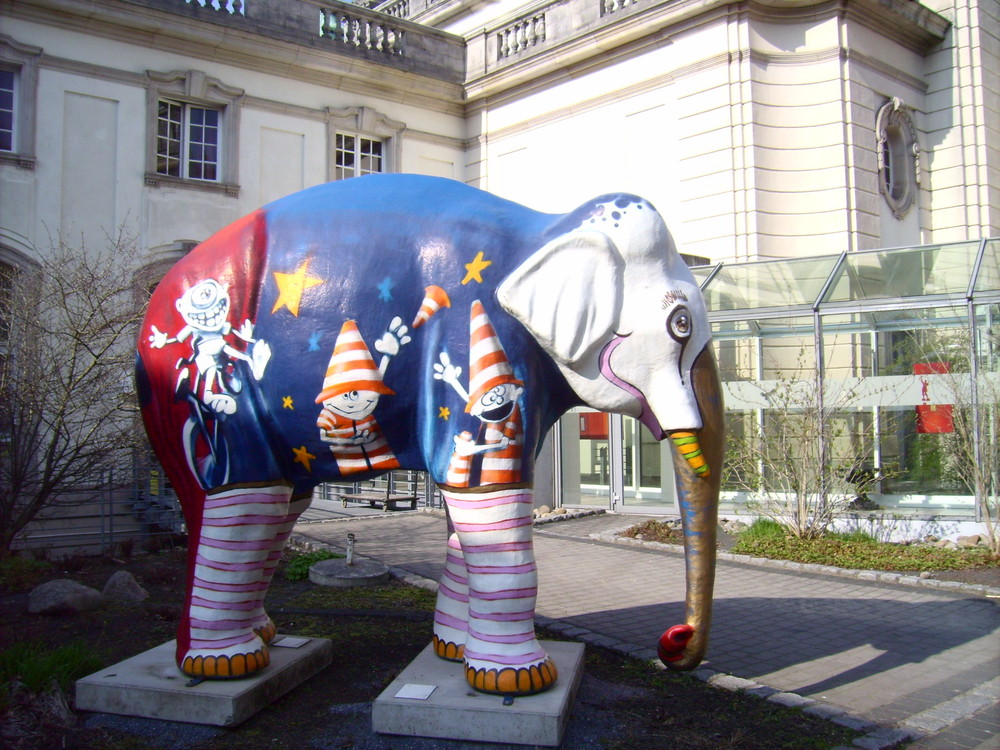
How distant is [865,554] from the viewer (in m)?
8.87

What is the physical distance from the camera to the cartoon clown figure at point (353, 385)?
3.84 m

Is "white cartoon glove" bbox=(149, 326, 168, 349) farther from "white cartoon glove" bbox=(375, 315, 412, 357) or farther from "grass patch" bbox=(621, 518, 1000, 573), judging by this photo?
"grass patch" bbox=(621, 518, 1000, 573)

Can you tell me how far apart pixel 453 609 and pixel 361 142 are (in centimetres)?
1331

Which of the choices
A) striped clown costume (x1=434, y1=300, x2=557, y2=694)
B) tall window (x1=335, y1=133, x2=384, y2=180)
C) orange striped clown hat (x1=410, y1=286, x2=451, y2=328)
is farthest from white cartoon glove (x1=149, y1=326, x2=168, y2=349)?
tall window (x1=335, y1=133, x2=384, y2=180)

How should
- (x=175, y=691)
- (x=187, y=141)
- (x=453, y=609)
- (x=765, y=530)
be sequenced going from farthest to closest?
(x=187, y=141)
(x=765, y=530)
(x=453, y=609)
(x=175, y=691)

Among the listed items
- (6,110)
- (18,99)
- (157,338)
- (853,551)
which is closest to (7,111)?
(6,110)

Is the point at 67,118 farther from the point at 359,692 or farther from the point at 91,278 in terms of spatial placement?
the point at 359,692

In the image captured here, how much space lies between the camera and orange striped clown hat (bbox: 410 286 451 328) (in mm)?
3844

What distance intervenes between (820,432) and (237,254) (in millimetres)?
7535

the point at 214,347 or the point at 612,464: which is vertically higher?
the point at 214,347

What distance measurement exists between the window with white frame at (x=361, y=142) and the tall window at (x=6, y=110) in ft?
16.6

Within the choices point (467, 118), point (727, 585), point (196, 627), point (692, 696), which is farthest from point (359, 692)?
point (467, 118)

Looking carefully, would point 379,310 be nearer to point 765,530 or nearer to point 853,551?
point 853,551

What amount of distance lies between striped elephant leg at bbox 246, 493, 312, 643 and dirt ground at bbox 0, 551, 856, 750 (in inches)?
14.1
